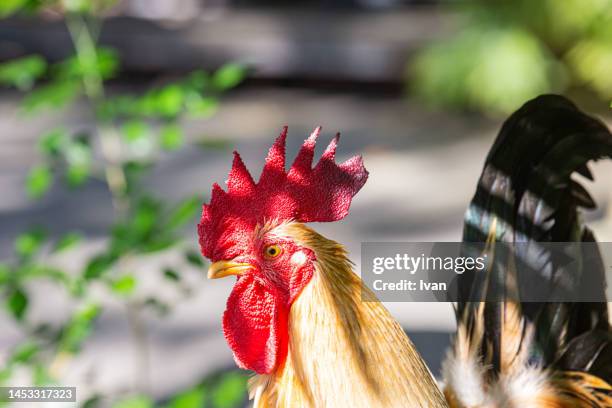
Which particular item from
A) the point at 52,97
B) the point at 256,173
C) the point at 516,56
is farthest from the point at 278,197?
the point at 516,56

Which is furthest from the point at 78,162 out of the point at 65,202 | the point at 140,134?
the point at 65,202

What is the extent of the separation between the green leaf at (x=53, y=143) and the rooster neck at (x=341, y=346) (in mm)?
705

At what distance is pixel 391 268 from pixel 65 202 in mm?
2799

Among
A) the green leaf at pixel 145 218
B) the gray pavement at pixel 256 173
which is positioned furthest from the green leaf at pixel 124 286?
the gray pavement at pixel 256 173

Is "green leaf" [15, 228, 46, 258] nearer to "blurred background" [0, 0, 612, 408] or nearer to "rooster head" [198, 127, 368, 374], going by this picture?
"blurred background" [0, 0, 612, 408]

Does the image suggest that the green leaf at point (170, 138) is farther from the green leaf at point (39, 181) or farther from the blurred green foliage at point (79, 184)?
the green leaf at point (39, 181)

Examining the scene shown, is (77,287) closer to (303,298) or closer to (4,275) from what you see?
(4,275)

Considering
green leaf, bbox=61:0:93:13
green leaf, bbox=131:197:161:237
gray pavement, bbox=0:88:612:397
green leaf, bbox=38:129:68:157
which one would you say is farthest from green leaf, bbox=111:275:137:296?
green leaf, bbox=61:0:93:13

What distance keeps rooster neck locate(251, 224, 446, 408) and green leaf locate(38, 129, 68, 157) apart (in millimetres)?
705

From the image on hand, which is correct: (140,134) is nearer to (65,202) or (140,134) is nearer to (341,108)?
(65,202)

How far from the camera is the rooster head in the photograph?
87 cm

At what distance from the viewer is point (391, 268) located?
1.00m

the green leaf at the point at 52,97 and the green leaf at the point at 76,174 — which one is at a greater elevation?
the green leaf at the point at 52,97

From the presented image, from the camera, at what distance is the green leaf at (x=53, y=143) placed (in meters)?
1.36
